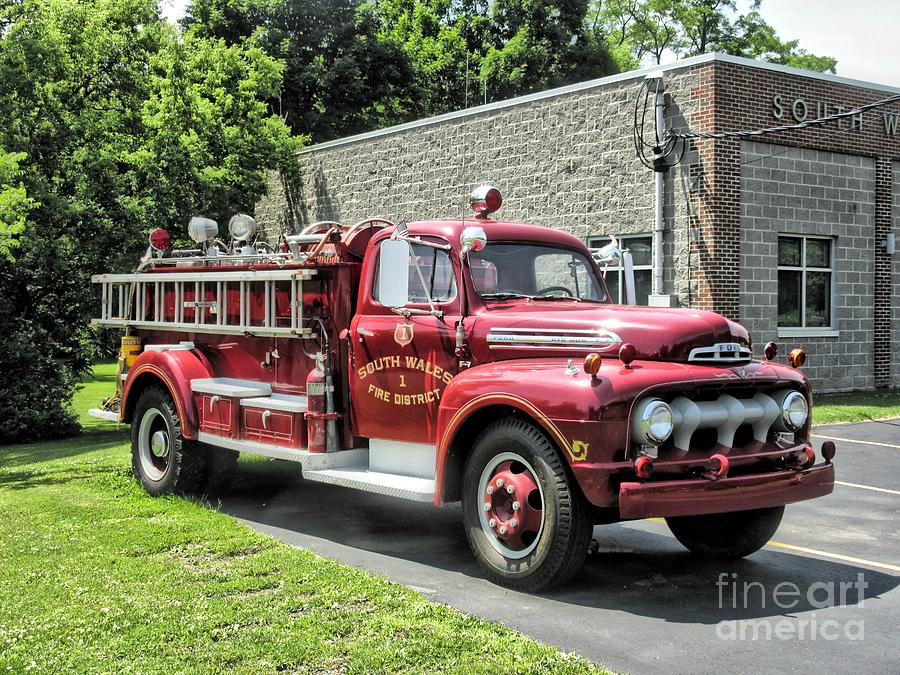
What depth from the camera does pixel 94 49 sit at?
65.7 feet

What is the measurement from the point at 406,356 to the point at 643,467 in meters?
2.19

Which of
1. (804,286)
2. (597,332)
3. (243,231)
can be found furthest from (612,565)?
(804,286)

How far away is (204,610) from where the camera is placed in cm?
525

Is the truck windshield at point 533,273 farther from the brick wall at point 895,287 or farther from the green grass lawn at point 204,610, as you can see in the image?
the brick wall at point 895,287

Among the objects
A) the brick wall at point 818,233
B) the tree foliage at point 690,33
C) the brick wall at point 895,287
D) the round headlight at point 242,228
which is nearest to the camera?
the round headlight at point 242,228

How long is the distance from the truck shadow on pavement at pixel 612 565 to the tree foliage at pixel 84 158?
32.3 ft

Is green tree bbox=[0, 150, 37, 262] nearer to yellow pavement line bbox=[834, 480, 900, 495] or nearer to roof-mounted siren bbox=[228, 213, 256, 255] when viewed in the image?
roof-mounted siren bbox=[228, 213, 256, 255]

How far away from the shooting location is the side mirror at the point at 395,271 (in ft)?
21.0

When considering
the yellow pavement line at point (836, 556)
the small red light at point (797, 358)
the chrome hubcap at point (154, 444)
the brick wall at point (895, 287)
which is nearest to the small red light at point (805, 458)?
the small red light at point (797, 358)

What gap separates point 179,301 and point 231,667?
5365mm

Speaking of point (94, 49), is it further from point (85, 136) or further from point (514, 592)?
point (514, 592)

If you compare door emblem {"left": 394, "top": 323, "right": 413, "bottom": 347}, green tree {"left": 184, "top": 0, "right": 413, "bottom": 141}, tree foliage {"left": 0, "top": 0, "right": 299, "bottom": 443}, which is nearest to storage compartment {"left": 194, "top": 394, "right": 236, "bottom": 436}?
door emblem {"left": 394, "top": 323, "right": 413, "bottom": 347}

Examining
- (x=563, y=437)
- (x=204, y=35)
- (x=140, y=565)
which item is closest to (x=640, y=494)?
(x=563, y=437)

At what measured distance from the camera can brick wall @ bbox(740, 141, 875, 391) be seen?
16.0 m
